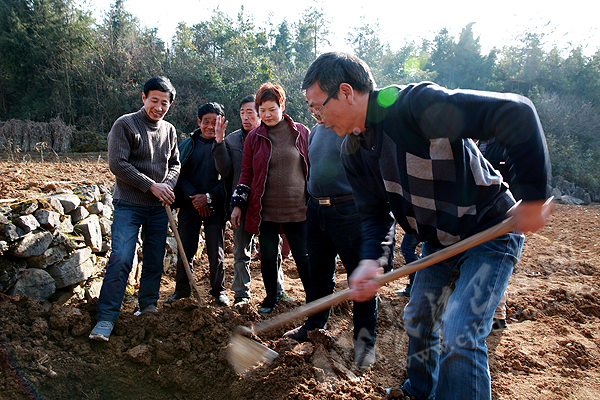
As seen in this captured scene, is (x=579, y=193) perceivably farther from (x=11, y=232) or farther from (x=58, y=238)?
(x=11, y=232)

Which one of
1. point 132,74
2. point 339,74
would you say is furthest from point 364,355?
point 132,74

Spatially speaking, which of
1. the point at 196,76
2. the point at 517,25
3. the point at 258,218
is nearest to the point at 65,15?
the point at 196,76

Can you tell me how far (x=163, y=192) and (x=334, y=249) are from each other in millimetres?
1548

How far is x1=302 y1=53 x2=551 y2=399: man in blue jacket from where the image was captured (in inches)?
59.9

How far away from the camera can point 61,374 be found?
2402mm

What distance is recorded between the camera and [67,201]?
12.1 ft

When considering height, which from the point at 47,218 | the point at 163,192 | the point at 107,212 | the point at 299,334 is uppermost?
the point at 163,192

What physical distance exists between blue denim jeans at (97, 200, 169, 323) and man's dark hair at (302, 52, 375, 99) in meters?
2.10

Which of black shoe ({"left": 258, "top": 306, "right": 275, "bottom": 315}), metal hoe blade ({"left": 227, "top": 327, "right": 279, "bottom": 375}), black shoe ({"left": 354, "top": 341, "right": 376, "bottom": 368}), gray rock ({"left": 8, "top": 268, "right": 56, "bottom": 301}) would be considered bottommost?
black shoe ({"left": 258, "top": 306, "right": 275, "bottom": 315})

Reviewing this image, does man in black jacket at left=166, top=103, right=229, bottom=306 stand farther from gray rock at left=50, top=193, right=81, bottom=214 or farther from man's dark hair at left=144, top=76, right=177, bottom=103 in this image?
gray rock at left=50, top=193, right=81, bottom=214


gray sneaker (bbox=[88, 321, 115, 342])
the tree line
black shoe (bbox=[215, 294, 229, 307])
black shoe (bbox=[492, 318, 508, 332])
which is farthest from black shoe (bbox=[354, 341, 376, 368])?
the tree line

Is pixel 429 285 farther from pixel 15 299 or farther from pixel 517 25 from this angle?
pixel 517 25

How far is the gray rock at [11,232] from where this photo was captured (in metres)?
2.96

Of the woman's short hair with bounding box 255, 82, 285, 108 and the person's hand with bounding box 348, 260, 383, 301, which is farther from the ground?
the woman's short hair with bounding box 255, 82, 285, 108
